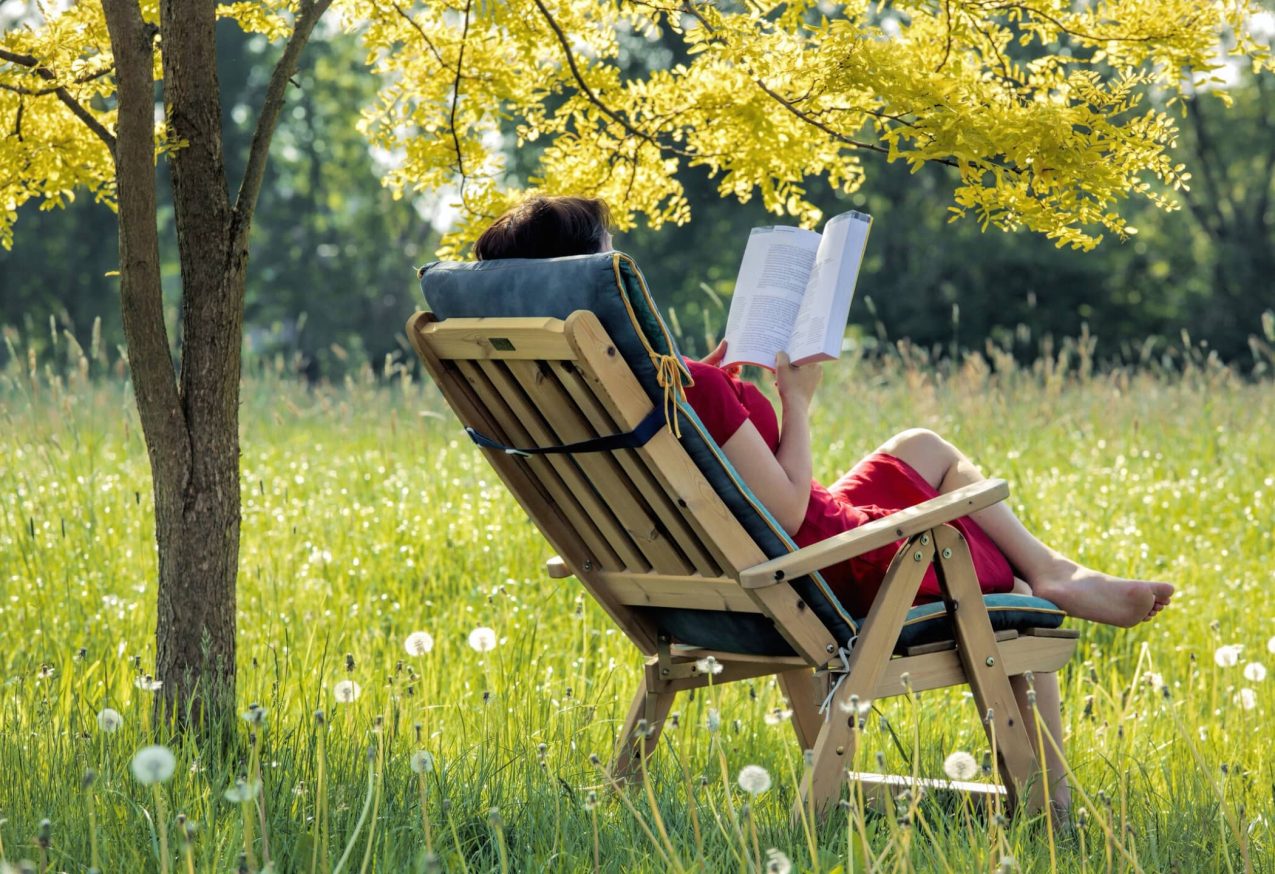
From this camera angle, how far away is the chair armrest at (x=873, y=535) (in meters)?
2.46

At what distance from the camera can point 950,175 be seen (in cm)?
2727

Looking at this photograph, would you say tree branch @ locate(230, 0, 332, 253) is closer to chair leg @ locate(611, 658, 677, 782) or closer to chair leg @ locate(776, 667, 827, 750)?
chair leg @ locate(611, 658, 677, 782)

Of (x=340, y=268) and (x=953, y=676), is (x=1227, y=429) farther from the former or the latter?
(x=340, y=268)

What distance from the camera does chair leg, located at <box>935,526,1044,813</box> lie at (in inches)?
104

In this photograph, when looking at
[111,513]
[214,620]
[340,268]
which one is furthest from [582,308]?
[340,268]

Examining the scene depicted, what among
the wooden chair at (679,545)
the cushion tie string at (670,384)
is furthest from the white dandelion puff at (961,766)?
the cushion tie string at (670,384)

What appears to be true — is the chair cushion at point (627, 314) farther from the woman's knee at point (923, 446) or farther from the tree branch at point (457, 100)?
the tree branch at point (457, 100)

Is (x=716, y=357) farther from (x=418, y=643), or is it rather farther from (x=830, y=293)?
(x=418, y=643)

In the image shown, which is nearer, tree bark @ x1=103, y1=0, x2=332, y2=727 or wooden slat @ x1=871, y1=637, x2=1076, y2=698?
wooden slat @ x1=871, y1=637, x2=1076, y2=698

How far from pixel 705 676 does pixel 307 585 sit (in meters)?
1.97

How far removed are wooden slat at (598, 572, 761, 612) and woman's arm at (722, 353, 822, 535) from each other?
0.18 meters

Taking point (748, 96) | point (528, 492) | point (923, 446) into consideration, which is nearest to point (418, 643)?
point (528, 492)

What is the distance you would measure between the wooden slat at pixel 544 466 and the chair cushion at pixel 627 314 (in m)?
0.15

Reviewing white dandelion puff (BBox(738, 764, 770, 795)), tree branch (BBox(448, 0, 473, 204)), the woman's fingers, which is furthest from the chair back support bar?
tree branch (BBox(448, 0, 473, 204))
